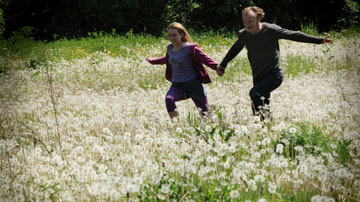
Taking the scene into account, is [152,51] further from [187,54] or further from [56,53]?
[187,54]

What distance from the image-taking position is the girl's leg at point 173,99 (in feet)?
17.9

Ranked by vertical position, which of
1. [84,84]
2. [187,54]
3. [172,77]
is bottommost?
[84,84]

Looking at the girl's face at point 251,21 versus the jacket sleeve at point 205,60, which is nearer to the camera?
the girl's face at point 251,21

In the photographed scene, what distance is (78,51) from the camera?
48.5ft

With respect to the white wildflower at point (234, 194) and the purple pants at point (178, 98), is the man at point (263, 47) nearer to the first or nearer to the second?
the purple pants at point (178, 98)

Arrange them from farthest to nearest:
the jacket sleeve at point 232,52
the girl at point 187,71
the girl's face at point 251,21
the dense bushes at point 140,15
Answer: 1. the dense bushes at point 140,15
2. the jacket sleeve at point 232,52
3. the girl at point 187,71
4. the girl's face at point 251,21

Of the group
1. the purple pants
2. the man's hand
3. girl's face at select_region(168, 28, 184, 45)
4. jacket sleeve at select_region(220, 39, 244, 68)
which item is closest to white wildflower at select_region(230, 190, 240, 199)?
the purple pants

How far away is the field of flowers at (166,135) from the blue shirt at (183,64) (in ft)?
2.23

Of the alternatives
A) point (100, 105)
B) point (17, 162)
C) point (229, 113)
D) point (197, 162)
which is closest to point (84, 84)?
point (100, 105)

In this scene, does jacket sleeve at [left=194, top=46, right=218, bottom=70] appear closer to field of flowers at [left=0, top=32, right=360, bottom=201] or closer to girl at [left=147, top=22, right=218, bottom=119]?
girl at [left=147, top=22, right=218, bottom=119]

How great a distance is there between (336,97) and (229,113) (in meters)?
2.26

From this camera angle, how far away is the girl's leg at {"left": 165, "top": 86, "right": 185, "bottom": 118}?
5.46m

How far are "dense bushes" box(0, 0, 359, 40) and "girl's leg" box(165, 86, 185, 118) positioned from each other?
2378cm

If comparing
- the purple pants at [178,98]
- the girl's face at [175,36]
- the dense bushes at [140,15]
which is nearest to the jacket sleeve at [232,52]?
the purple pants at [178,98]
